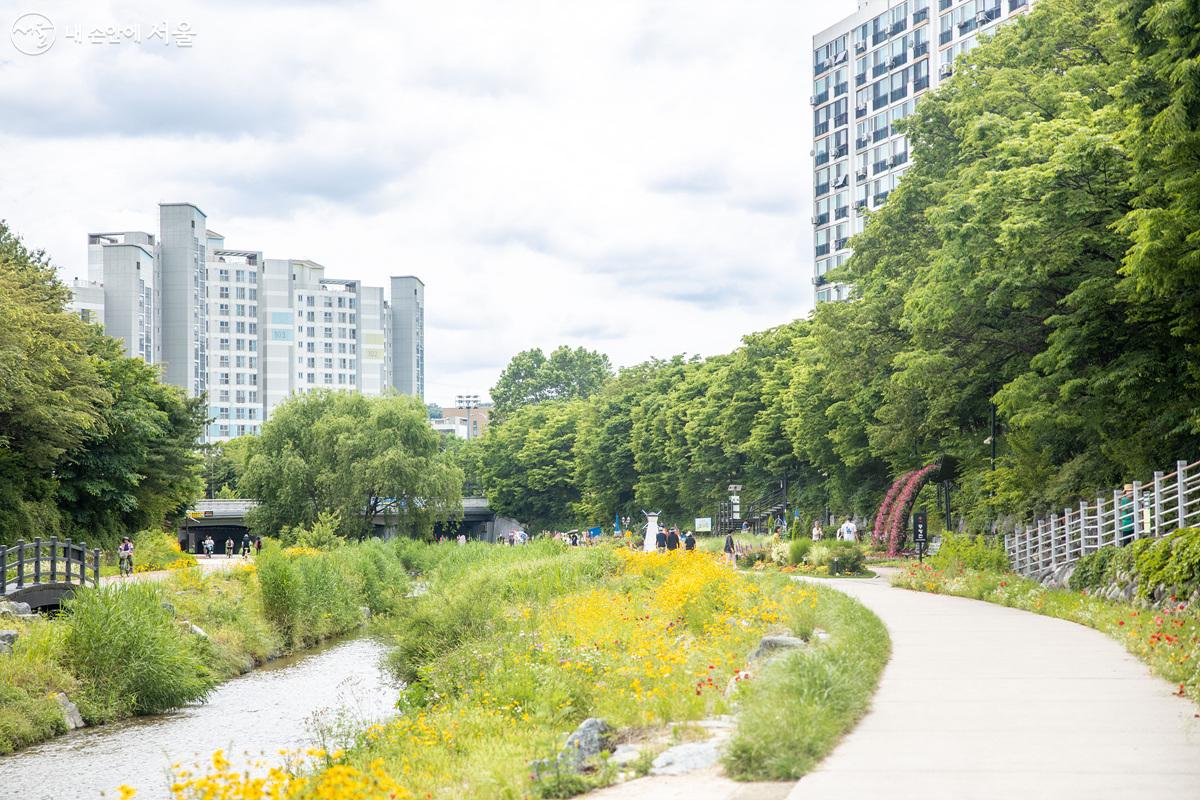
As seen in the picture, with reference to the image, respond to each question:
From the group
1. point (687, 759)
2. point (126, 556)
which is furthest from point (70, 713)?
point (126, 556)

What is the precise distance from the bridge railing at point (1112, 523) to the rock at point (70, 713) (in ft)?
64.3

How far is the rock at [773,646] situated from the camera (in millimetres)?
14750

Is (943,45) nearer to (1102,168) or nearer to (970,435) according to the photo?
(970,435)

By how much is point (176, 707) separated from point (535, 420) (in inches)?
4017

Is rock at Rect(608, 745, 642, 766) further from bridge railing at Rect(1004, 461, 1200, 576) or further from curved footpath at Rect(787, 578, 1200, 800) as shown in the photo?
bridge railing at Rect(1004, 461, 1200, 576)

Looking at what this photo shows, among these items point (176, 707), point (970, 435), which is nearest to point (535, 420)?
point (970, 435)

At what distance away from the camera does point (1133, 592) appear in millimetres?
21625

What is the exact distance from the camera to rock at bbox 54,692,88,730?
75.0 ft

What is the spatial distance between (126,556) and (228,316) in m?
142

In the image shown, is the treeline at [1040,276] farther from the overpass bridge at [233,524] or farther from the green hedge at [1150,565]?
the overpass bridge at [233,524]

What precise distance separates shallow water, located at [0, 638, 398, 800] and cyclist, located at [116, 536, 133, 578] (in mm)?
21801

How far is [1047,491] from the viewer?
109 ft

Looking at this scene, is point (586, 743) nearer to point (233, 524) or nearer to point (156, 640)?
point (156, 640)

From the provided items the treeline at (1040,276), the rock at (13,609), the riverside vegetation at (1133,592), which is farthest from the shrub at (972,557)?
the rock at (13,609)
